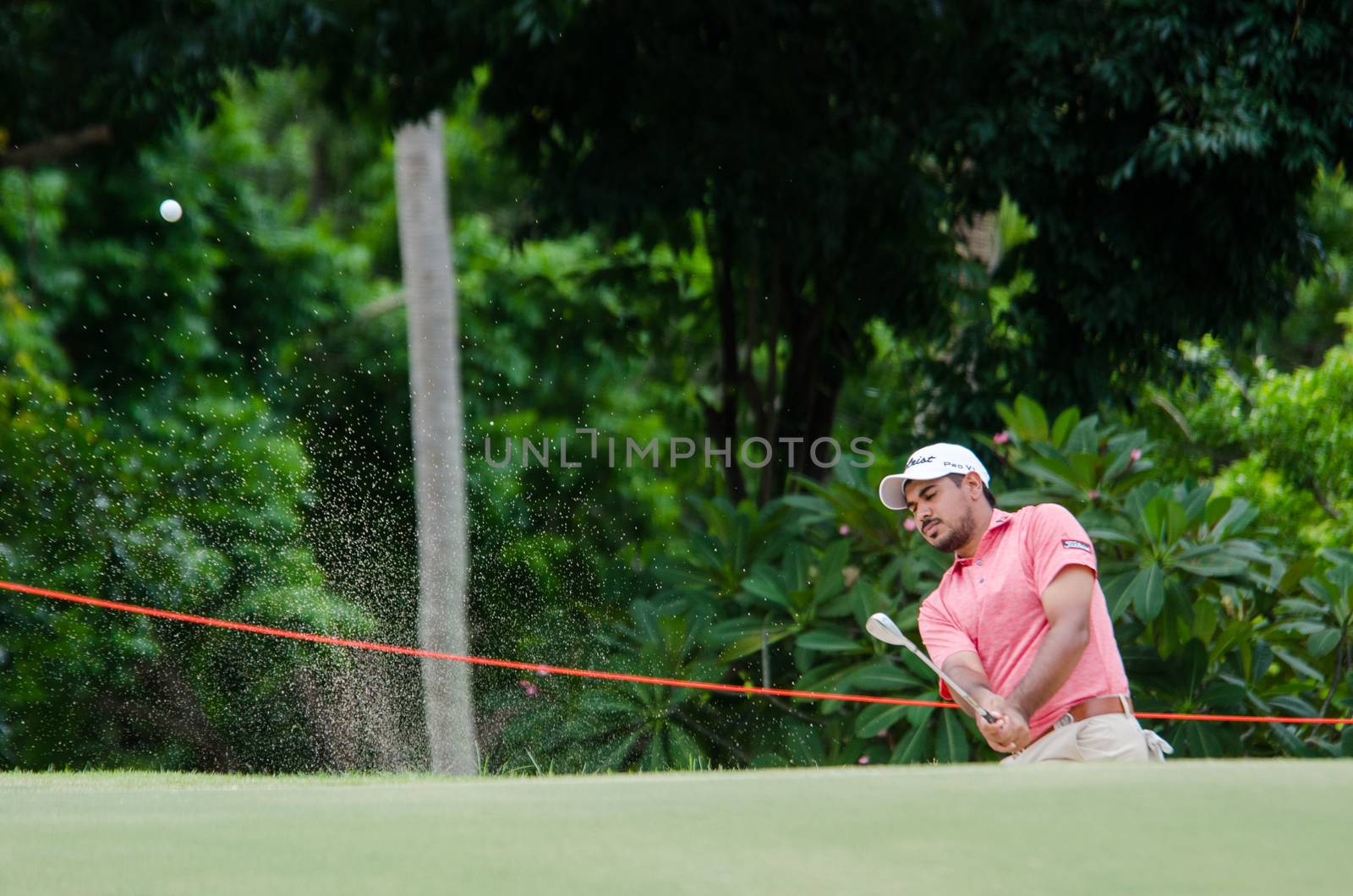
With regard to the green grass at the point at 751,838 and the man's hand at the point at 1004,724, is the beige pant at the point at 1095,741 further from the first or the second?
the green grass at the point at 751,838

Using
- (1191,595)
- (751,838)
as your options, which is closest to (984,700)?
(751,838)

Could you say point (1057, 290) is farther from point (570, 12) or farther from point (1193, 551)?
point (570, 12)

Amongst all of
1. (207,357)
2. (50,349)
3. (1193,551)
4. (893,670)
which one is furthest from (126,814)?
(207,357)

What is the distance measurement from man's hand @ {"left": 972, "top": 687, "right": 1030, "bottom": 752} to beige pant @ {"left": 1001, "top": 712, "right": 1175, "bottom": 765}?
0.05 m

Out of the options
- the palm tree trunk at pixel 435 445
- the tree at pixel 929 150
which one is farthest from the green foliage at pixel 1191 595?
the palm tree trunk at pixel 435 445

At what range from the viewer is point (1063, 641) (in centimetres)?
370

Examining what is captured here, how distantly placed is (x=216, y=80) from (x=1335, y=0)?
5454 mm

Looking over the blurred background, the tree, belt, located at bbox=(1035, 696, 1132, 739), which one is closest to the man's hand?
belt, located at bbox=(1035, 696, 1132, 739)

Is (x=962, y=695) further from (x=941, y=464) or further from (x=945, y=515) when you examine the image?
(x=941, y=464)

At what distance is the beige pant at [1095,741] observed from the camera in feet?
12.3

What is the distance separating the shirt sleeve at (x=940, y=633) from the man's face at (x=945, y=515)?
158 mm

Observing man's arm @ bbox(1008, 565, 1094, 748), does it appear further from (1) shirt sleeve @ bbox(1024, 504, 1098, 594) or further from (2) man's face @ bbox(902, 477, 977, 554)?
(2) man's face @ bbox(902, 477, 977, 554)

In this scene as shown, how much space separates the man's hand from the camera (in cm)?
374

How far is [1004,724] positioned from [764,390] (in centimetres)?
768
